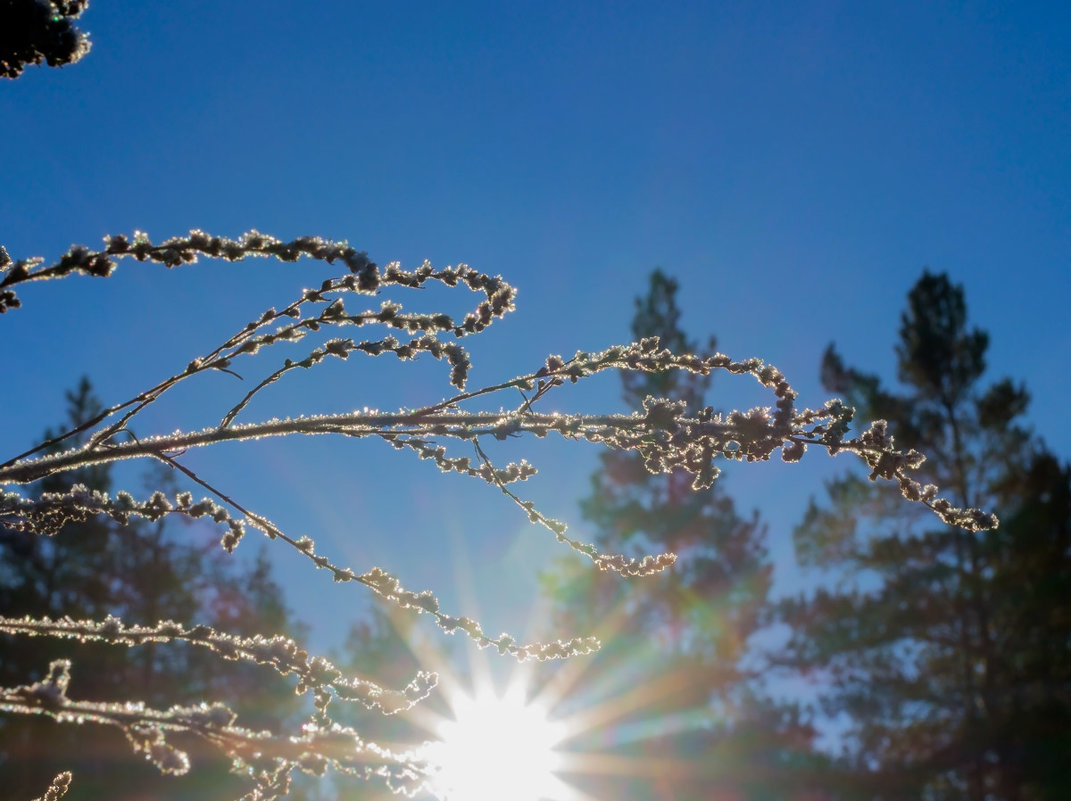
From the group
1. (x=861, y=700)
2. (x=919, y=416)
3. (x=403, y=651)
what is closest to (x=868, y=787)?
(x=861, y=700)

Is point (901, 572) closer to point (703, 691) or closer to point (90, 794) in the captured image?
point (703, 691)

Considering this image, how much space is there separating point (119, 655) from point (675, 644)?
12.8m

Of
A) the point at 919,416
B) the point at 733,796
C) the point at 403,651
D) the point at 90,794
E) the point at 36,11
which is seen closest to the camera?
the point at 36,11

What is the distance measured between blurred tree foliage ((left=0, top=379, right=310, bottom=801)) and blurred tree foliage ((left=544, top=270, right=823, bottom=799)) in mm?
7830

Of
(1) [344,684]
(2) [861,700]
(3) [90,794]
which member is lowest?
(1) [344,684]

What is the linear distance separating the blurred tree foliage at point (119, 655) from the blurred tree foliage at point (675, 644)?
7.83 metres

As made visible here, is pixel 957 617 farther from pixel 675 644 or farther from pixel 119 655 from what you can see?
pixel 119 655

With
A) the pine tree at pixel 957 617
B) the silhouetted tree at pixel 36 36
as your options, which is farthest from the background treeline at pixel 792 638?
the silhouetted tree at pixel 36 36

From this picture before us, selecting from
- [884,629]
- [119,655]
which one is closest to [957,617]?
[884,629]

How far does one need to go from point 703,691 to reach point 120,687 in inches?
513

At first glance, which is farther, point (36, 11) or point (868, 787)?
point (868, 787)

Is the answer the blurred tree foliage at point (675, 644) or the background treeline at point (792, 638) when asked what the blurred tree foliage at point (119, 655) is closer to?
the background treeline at point (792, 638)

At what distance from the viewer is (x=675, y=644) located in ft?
64.5

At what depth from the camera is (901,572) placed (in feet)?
55.1
